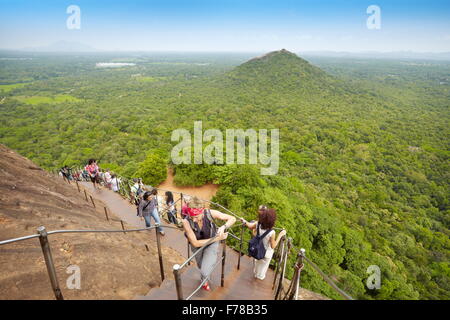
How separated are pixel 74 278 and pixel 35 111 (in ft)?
263

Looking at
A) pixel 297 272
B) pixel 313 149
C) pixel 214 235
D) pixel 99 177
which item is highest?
pixel 214 235

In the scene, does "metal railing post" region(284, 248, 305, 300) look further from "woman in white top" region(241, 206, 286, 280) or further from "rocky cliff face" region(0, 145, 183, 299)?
"rocky cliff face" region(0, 145, 183, 299)

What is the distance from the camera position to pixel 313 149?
4122cm

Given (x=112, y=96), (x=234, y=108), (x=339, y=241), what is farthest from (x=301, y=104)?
(x=112, y=96)

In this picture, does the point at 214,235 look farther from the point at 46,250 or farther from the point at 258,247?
the point at 46,250

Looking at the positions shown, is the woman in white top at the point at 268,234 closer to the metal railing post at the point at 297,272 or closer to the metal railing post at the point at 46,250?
the metal railing post at the point at 297,272

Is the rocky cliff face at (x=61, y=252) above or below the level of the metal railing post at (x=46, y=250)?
below

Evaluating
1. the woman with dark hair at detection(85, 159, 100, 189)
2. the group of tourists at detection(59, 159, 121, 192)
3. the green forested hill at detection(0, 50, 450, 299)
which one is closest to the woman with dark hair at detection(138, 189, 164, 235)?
the group of tourists at detection(59, 159, 121, 192)

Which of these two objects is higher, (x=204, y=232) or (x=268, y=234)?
(x=204, y=232)

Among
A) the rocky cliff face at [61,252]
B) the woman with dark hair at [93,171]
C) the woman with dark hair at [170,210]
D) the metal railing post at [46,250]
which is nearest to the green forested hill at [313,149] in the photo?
the woman with dark hair at [170,210]

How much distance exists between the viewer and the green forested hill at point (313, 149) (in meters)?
15.1

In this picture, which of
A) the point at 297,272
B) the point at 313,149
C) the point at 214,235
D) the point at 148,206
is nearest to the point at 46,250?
the point at 214,235

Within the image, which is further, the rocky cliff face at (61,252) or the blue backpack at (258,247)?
the blue backpack at (258,247)

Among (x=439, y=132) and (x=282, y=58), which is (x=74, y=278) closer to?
(x=439, y=132)
